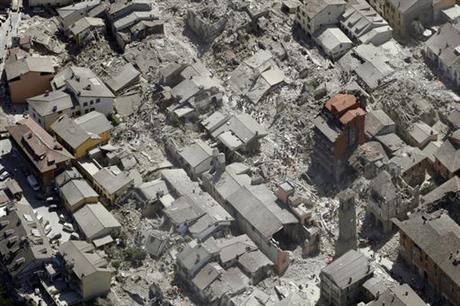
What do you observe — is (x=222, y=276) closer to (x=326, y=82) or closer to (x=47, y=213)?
(x=47, y=213)

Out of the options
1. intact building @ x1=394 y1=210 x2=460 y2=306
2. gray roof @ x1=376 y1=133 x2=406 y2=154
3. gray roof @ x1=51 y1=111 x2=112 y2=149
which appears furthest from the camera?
gray roof @ x1=51 y1=111 x2=112 y2=149

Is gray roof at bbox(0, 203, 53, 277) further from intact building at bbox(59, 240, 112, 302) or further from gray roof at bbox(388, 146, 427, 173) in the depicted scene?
gray roof at bbox(388, 146, 427, 173)

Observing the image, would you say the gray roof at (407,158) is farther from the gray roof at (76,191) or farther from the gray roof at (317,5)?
the gray roof at (76,191)

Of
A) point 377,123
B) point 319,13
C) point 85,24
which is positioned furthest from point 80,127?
point 377,123

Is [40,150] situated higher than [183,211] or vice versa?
[40,150]

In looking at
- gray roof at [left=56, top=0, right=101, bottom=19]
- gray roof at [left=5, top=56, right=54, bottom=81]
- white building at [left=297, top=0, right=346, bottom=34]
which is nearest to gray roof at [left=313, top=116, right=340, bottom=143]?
white building at [left=297, top=0, right=346, bottom=34]

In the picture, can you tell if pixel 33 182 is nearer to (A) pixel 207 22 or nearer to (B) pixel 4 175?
(B) pixel 4 175

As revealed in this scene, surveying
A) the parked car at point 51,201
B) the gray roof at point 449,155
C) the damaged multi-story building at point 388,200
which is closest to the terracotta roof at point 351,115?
the damaged multi-story building at point 388,200

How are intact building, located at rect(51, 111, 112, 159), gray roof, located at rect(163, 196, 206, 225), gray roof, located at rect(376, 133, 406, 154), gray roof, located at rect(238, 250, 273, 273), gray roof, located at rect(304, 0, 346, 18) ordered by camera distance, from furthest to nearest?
gray roof, located at rect(304, 0, 346, 18)
intact building, located at rect(51, 111, 112, 159)
gray roof, located at rect(376, 133, 406, 154)
gray roof, located at rect(163, 196, 206, 225)
gray roof, located at rect(238, 250, 273, 273)
